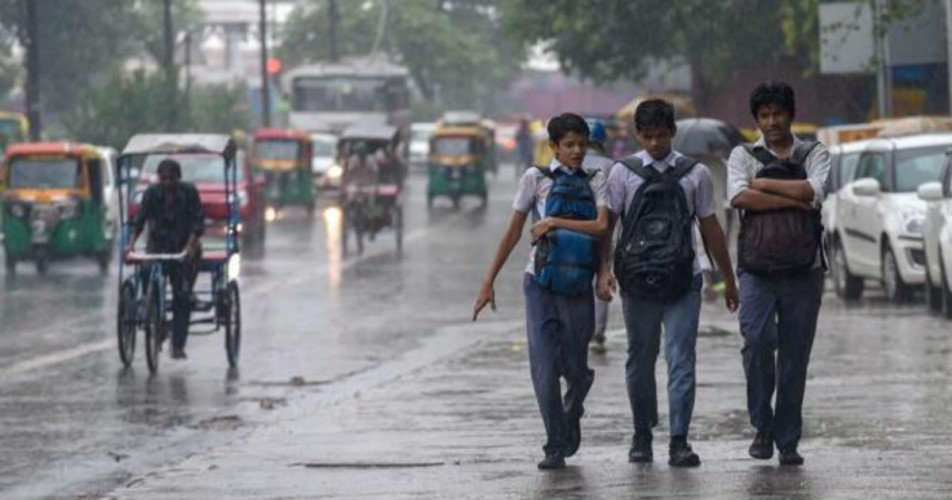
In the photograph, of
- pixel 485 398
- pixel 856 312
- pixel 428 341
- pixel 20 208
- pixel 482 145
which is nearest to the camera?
pixel 485 398

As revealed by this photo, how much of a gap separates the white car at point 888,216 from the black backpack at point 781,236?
12948 millimetres

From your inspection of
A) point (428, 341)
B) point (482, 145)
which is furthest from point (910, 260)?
point (482, 145)

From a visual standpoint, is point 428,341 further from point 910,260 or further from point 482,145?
point 482,145

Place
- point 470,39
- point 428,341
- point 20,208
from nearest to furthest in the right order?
1. point 428,341
2. point 20,208
3. point 470,39

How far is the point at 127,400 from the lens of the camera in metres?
17.4

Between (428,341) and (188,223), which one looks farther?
(428,341)

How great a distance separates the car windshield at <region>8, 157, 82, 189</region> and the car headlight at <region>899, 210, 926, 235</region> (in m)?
14.8

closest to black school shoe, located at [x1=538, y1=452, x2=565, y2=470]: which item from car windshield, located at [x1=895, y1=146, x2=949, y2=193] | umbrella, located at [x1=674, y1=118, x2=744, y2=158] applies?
car windshield, located at [x1=895, y1=146, x2=949, y2=193]

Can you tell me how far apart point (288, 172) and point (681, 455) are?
152ft

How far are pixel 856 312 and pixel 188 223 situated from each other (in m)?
7.17

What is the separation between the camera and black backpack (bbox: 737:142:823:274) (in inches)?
446

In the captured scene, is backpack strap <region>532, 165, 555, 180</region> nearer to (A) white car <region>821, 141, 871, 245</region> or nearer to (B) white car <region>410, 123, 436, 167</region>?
(A) white car <region>821, 141, 871, 245</region>

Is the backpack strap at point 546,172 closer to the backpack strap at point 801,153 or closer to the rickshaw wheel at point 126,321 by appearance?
the backpack strap at point 801,153

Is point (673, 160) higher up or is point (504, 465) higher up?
point (673, 160)
